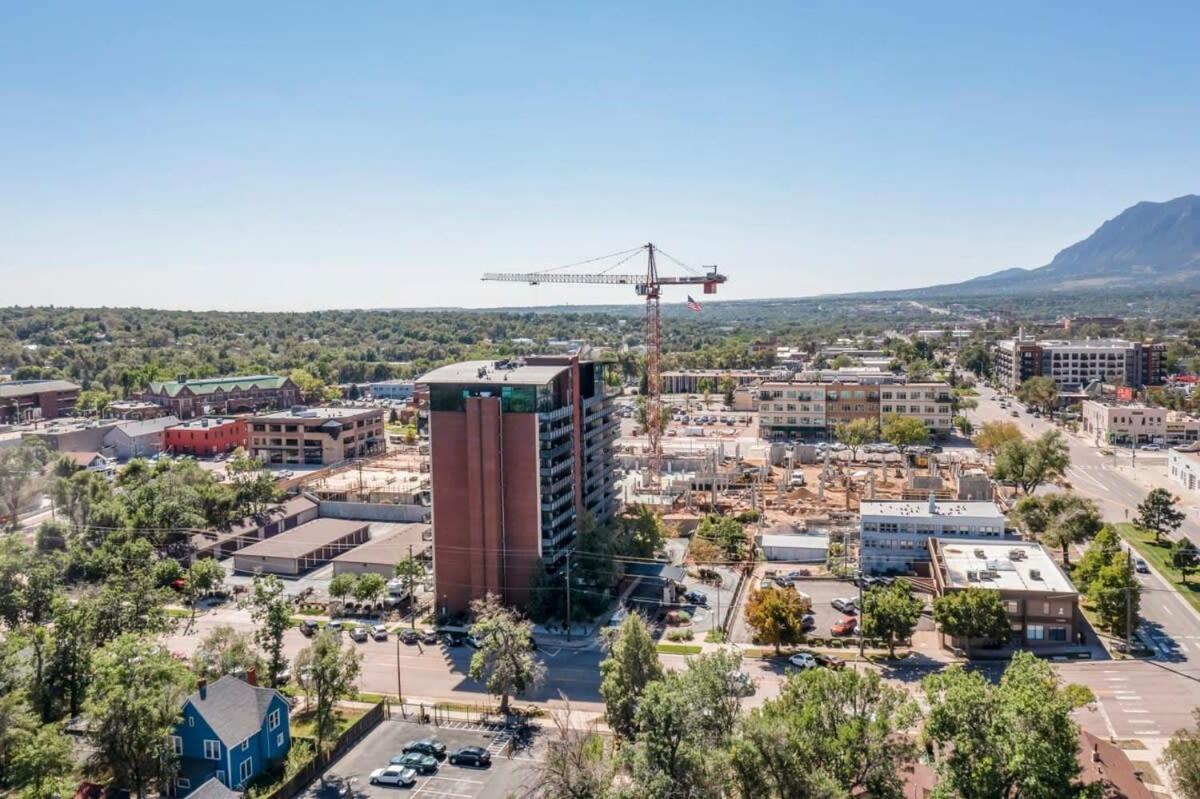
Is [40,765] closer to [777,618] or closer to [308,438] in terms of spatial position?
[777,618]

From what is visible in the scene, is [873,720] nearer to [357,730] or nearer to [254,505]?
[357,730]

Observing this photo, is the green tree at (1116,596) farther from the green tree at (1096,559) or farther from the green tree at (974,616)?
the green tree at (974,616)

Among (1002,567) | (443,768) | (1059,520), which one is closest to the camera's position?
(443,768)

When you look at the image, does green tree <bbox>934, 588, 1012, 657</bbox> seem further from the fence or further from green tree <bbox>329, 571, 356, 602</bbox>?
green tree <bbox>329, 571, 356, 602</bbox>

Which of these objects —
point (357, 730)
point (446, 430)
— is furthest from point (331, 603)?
point (357, 730)

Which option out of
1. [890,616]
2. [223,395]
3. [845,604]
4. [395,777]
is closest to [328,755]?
[395,777]

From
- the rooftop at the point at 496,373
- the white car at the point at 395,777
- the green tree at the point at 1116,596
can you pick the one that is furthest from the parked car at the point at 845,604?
the white car at the point at 395,777

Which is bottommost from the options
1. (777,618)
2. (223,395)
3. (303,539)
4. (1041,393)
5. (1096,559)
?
(303,539)
